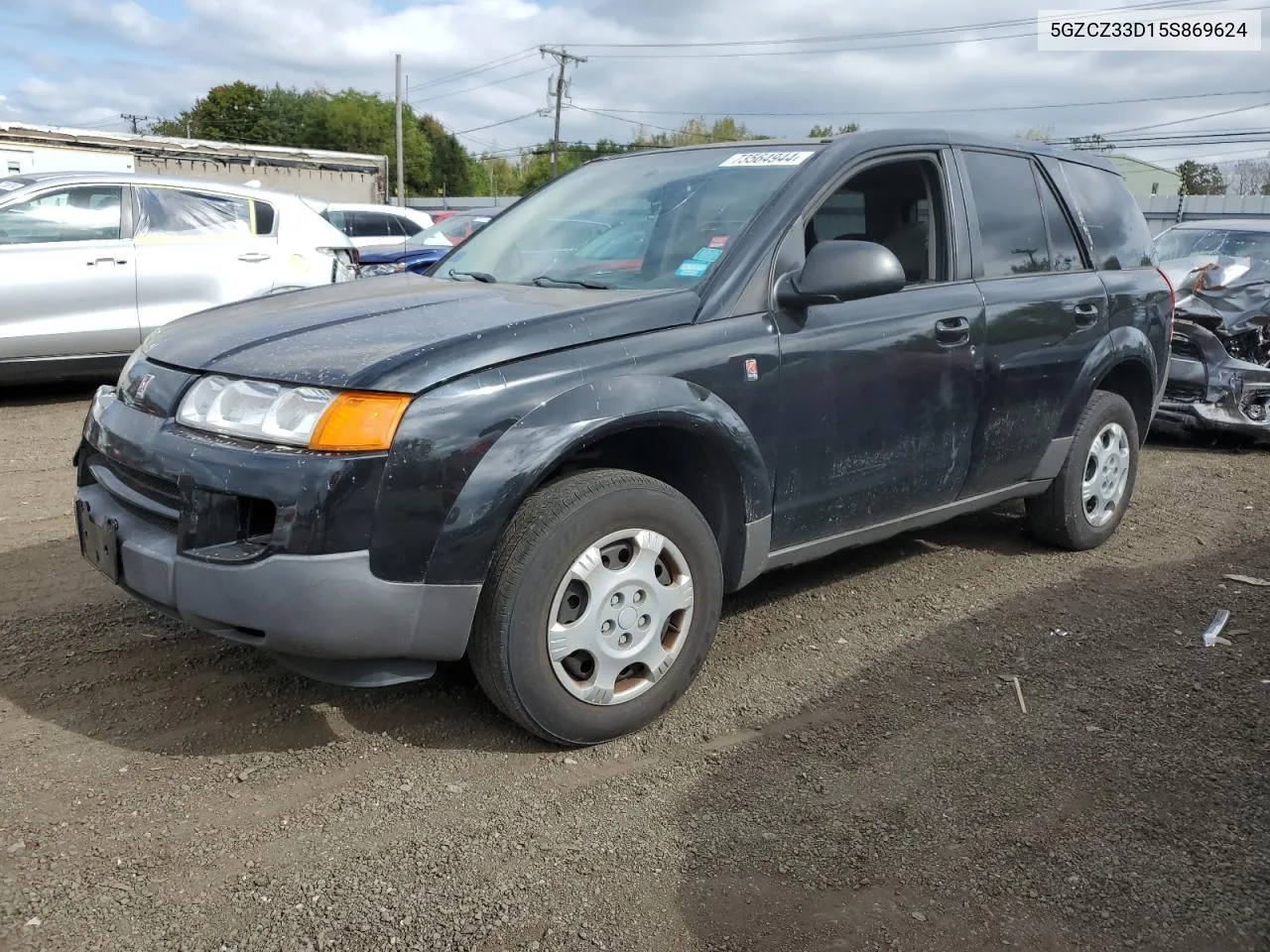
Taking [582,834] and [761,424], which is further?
[761,424]

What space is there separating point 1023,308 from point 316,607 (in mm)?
3011

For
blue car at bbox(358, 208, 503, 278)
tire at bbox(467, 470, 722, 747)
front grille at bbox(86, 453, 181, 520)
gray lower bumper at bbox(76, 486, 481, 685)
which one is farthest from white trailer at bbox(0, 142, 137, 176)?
tire at bbox(467, 470, 722, 747)

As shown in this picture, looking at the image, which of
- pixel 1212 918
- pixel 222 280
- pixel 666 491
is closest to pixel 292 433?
pixel 666 491

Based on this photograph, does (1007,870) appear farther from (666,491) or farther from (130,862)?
(130,862)

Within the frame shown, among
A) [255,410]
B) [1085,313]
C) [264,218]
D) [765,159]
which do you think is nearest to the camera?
[255,410]

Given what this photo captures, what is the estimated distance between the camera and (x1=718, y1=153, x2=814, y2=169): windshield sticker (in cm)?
373

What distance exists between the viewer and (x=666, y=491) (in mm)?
3094

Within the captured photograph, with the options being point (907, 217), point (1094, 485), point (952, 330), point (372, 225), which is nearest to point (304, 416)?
point (952, 330)

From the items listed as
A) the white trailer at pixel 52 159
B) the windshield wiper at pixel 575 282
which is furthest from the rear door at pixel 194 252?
the white trailer at pixel 52 159

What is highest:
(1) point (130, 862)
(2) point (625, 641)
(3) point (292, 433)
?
(3) point (292, 433)

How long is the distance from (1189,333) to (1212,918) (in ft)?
21.5

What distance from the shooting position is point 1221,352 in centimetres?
780

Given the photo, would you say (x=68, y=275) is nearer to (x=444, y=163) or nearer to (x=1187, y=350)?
(x=1187, y=350)

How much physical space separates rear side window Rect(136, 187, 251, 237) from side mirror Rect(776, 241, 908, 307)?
6.38 m
